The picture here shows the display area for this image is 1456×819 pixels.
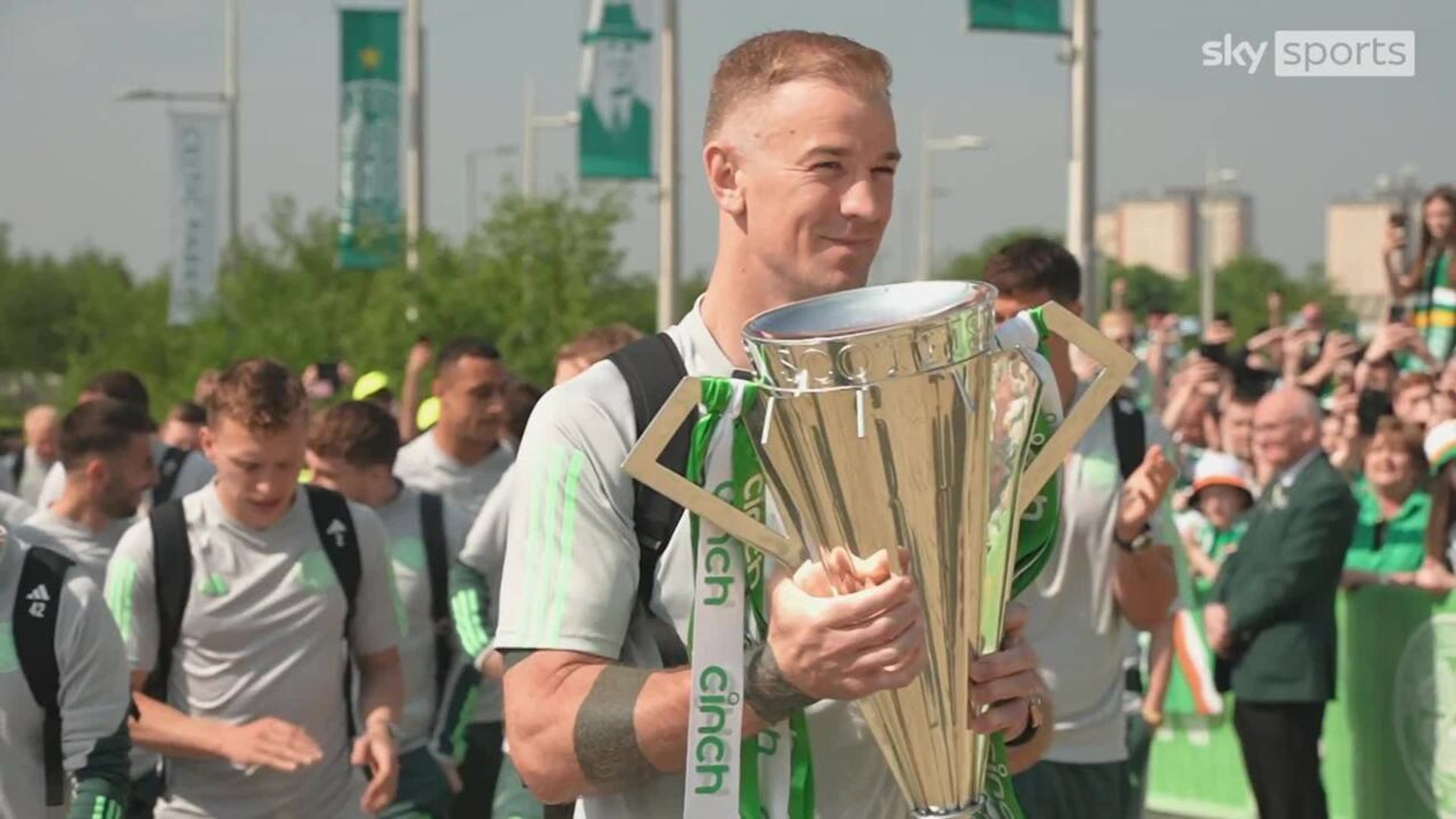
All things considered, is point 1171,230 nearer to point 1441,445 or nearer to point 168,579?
point 1441,445

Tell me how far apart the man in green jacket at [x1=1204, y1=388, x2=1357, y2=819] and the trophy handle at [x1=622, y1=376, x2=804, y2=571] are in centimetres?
652

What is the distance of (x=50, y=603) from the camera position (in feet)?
18.5

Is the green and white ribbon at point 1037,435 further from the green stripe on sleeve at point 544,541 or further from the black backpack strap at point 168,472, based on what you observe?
the black backpack strap at point 168,472

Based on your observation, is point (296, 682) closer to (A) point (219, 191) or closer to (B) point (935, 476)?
(B) point (935, 476)

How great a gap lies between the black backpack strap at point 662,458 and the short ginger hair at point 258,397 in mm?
3525

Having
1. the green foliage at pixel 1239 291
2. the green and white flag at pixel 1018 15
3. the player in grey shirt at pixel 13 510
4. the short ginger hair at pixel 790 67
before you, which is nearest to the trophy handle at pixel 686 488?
the short ginger hair at pixel 790 67

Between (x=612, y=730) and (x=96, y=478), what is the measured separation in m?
5.50

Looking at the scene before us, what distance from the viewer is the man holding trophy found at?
9.05ft

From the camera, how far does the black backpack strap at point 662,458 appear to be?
10.4 feet

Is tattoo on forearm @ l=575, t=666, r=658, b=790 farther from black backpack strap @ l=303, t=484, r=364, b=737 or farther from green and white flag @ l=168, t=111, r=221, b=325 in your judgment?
green and white flag @ l=168, t=111, r=221, b=325

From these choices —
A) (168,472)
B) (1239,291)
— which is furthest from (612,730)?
(1239,291)

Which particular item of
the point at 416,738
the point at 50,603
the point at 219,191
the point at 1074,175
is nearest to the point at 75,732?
the point at 50,603

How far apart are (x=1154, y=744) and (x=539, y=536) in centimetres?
895

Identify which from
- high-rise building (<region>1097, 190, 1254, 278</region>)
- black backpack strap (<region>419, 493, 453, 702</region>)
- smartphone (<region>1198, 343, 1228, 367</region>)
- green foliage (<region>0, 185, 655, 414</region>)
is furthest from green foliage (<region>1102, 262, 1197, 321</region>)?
black backpack strap (<region>419, 493, 453, 702</region>)
